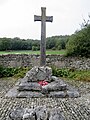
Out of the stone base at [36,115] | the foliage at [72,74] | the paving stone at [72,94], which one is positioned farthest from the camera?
the foliage at [72,74]

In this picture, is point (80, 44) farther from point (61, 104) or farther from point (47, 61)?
point (61, 104)

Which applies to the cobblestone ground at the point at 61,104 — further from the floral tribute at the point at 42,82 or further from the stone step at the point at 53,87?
the floral tribute at the point at 42,82

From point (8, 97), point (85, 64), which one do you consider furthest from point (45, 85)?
point (85, 64)

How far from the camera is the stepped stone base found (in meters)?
10.1

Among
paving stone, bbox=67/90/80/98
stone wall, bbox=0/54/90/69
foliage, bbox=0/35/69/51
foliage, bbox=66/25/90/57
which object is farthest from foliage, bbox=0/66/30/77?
foliage, bbox=0/35/69/51

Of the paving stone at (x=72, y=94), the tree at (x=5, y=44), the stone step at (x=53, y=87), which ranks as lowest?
the paving stone at (x=72, y=94)

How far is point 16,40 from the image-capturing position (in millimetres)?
27594

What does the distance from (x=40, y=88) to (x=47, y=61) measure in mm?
8567

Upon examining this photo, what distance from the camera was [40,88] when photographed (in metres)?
10.6

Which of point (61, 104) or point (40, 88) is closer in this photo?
point (61, 104)

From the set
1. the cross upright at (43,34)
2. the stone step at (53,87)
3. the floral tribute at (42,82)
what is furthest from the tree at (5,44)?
the stone step at (53,87)

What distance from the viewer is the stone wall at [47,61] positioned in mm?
18625

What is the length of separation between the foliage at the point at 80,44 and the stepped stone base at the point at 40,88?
7428 millimetres

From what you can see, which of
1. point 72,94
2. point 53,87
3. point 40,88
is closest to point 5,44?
point 40,88
